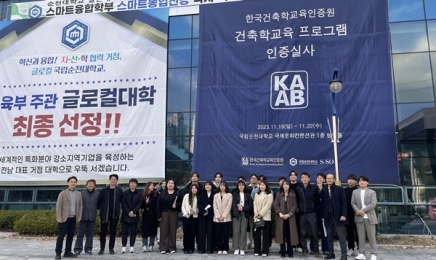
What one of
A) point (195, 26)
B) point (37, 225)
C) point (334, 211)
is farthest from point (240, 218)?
point (195, 26)

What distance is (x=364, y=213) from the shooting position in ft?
18.7

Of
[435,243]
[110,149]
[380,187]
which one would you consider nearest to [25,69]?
[110,149]

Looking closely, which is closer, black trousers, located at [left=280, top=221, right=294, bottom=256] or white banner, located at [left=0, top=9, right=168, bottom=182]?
black trousers, located at [left=280, top=221, right=294, bottom=256]

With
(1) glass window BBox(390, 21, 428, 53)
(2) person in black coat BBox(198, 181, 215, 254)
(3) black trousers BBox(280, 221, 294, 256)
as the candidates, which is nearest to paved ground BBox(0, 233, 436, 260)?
(3) black trousers BBox(280, 221, 294, 256)

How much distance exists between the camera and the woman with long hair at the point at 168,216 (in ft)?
Answer: 20.9

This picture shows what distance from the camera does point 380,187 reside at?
895 centimetres

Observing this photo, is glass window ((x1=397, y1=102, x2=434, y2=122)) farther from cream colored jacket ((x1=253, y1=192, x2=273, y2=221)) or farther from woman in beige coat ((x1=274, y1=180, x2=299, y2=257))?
cream colored jacket ((x1=253, y1=192, x2=273, y2=221))

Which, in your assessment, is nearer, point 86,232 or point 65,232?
point 65,232

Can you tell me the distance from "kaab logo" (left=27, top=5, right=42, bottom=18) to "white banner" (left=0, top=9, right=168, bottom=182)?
2.52 ft

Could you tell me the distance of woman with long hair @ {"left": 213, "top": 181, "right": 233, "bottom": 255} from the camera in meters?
6.18

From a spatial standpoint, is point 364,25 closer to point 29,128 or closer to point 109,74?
point 109,74

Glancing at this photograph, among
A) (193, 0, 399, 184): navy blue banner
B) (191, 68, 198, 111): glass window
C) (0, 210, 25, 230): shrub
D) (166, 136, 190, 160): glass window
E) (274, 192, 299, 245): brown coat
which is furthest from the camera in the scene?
(191, 68, 198, 111): glass window

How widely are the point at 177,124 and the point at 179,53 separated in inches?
81.0

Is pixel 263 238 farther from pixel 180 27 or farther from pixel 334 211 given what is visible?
pixel 180 27
